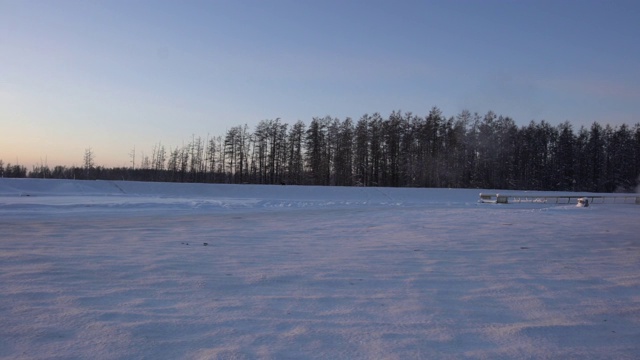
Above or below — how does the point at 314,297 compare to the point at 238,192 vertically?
below

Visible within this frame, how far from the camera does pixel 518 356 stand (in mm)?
3281

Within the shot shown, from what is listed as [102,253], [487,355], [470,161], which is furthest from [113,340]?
[470,161]

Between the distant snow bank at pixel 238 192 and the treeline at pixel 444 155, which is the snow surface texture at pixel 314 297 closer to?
the distant snow bank at pixel 238 192

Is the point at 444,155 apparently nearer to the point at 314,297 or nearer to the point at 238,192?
the point at 238,192

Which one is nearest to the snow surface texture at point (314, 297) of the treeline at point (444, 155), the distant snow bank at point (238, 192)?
the distant snow bank at point (238, 192)

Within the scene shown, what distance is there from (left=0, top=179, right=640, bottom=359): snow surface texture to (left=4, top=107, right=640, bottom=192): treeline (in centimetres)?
6052

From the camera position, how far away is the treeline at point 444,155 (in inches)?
2665

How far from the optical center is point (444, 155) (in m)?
68.9

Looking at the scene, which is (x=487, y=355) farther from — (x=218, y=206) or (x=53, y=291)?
(x=218, y=206)

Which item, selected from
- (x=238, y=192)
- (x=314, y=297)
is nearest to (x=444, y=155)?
(x=238, y=192)

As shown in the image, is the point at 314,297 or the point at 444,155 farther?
the point at 444,155

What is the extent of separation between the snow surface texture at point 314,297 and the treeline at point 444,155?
60.5 meters

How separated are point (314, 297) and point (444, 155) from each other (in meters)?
67.2

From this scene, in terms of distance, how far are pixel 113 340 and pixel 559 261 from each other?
6928mm
